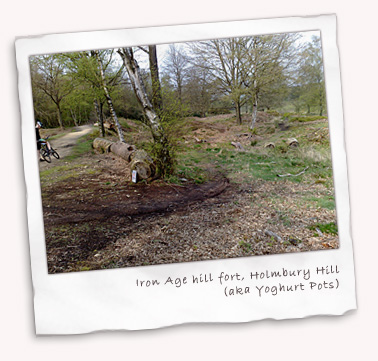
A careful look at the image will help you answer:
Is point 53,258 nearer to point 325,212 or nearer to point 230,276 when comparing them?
point 230,276

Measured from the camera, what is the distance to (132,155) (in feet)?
6.94

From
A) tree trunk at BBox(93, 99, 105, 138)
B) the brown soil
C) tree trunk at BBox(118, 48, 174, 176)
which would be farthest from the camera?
tree trunk at BBox(118, 48, 174, 176)

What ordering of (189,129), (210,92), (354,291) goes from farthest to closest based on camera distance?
1. (189,129)
2. (210,92)
3. (354,291)

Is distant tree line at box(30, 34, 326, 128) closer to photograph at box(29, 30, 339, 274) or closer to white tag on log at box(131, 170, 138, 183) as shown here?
photograph at box(29, 30, 339, 274)

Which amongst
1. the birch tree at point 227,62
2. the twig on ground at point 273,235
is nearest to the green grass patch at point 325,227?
the twig on ground at point 273,235

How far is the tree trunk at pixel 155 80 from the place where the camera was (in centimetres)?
176

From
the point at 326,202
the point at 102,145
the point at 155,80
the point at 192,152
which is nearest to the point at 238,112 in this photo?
the point at 192,152

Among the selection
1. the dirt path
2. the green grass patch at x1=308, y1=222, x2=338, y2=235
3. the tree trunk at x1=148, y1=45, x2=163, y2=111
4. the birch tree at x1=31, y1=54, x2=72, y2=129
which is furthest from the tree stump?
the birch tree at x1=31, y1=54, x2=72, y2=129

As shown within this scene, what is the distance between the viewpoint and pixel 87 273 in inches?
64.2

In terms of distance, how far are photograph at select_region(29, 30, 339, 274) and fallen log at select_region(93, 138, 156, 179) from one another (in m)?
0.02

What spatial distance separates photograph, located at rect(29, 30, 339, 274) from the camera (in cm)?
170

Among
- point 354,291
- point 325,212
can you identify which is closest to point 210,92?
point 325,212

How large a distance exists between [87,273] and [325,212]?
104 inches

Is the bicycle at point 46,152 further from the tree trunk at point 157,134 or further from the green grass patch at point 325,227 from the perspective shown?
the green grass patch at point 325,227
